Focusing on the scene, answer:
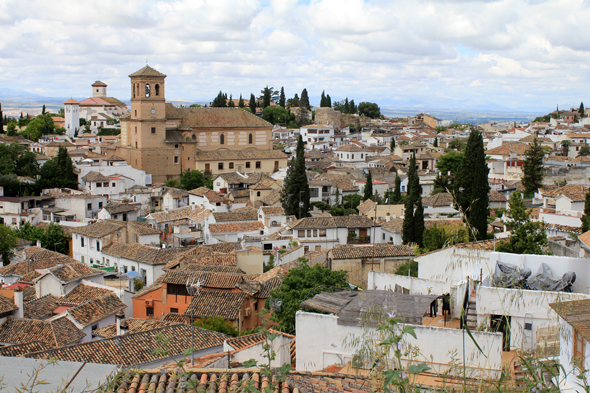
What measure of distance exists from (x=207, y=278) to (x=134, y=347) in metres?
6.00

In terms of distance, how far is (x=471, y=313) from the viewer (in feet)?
25.9

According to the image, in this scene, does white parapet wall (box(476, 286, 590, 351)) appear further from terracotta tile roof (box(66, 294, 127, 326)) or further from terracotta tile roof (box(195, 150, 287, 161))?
terracotta tile roof (box(195, 150, 287, 161))

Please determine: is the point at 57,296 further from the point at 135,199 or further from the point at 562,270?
the point at 135,199

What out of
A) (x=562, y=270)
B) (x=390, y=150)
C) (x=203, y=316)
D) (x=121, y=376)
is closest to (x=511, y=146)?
A: (x=390, y=150)

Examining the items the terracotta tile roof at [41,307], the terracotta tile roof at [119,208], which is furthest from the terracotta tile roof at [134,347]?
the terracotta tile roof at [119,208]

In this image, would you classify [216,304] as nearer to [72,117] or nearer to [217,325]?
[217,325]

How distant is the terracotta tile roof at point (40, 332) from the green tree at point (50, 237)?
16.1 meters

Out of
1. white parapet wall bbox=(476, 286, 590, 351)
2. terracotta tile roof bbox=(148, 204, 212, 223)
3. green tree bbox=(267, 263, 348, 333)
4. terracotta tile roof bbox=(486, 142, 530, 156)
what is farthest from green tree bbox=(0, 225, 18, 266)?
terracotta tile roof bbox=(486, 142, 530, 156)

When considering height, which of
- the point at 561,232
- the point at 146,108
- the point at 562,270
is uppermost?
the point at 146,108

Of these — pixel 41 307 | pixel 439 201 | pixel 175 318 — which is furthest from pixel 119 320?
pixel 439 201

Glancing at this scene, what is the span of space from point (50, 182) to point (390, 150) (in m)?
32.7

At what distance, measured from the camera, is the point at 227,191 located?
134 ft

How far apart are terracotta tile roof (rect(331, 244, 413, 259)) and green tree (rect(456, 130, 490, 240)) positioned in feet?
8.38

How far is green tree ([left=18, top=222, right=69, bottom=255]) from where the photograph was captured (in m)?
30.2
